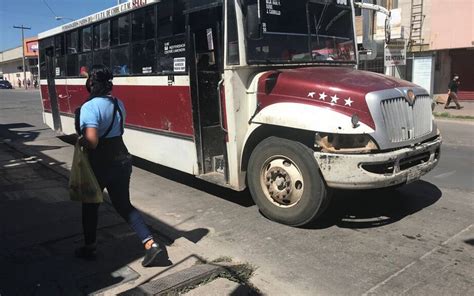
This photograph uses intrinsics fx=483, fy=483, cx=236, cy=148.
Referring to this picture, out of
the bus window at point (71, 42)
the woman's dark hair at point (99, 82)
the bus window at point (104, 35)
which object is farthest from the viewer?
the bus window at point (71, 42)

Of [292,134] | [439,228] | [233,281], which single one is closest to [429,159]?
[439,228]

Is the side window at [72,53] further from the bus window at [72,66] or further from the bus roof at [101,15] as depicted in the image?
the bus roof at [101,15]

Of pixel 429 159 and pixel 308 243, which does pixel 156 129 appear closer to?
pixel 308 243

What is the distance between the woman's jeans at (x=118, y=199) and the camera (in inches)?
168

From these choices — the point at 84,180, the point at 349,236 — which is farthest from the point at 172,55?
the point at 349,236

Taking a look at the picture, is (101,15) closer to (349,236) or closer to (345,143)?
(345,143)

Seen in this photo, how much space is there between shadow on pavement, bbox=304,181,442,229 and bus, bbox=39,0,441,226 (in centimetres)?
59

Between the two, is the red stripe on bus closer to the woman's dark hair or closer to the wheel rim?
the wheel rim

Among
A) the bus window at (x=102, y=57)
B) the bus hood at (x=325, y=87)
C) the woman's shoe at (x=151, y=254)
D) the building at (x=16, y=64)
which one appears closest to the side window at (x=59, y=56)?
the bus window at (x=102, y=57)

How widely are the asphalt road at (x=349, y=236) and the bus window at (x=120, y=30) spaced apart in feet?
7.69

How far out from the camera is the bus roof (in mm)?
7457

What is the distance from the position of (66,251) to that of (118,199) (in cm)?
86

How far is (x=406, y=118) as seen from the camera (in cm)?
514

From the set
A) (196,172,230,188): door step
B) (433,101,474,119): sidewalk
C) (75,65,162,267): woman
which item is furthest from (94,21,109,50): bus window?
(433,101,474,119): sidewalk
